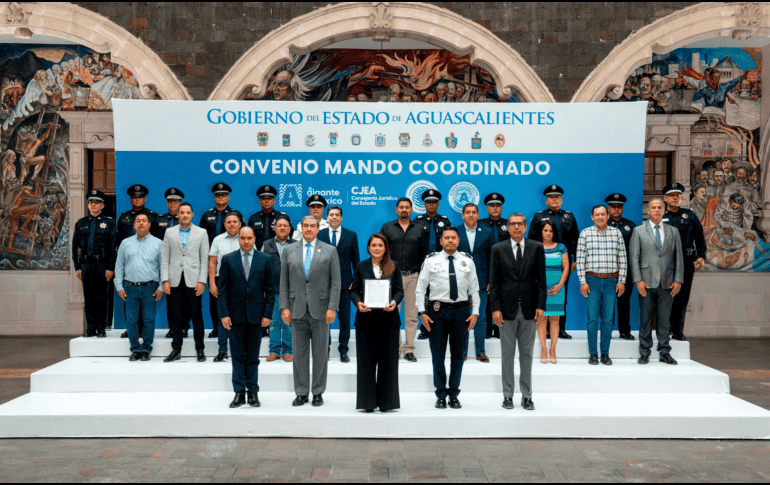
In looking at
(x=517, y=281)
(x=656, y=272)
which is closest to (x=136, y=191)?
(x=517, y=281)

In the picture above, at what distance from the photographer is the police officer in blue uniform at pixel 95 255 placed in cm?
719

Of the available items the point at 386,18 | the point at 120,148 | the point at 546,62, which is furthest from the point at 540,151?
Answer: the point at 120,148


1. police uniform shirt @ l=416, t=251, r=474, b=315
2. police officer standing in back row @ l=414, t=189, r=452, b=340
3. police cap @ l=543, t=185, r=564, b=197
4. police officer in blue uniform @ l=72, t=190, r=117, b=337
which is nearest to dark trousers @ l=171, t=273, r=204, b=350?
police officer in blue uniform @ l=72, t=190, r=117, b=337

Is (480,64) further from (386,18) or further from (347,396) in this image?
(347,396)

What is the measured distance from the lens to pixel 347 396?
606 cm

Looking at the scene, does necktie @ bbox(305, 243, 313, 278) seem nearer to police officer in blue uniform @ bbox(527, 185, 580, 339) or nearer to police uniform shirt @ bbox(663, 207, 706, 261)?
police officer in blue uniform @ bbox(527, 185, 580, 339)

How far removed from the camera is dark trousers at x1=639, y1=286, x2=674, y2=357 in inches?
264

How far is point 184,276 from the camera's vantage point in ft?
21.9

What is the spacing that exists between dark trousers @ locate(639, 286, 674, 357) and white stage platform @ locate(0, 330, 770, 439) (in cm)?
21

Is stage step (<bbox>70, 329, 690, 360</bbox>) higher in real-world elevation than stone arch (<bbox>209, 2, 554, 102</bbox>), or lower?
lower

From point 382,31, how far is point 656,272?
5.04m

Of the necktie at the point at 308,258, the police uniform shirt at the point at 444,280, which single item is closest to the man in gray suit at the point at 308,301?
the necktie at the point at 308,258

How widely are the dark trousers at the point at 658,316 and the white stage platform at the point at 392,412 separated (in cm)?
21

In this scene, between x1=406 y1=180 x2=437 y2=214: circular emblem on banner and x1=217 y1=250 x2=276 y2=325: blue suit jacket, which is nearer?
x1=217 y1=250 x2=276 y2=325: blue suit jacket
